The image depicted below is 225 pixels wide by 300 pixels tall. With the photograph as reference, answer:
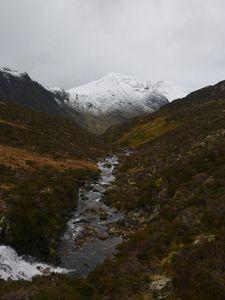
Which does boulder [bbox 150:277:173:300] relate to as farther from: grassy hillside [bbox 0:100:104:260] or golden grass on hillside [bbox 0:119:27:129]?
golden grass on hillside [bbox 0:119:27:129]

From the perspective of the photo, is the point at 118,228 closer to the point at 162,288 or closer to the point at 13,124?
the point at 162,288

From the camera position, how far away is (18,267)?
75.4 ft

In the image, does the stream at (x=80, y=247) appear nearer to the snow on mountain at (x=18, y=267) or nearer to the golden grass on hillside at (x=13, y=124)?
the snow on mountain at (x=18, y=267)

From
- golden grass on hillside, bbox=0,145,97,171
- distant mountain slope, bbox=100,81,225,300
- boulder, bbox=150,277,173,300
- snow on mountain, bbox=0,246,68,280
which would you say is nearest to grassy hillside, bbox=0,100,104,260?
golden grass on hillside, bbox=0,145,97,171

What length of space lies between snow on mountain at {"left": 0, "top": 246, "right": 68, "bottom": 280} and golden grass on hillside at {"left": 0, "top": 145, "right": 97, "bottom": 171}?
900 inches

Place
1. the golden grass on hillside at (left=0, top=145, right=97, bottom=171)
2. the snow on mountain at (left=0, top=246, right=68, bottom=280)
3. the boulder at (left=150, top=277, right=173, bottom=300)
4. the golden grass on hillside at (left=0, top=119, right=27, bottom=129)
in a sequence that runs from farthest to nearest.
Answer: the golden grass on hillside at (left=0, top=119, right=27, bottom=129), the golden grass on hillside at (left=0, top=145, right=97, bottom=171), the snow on mountain at (left=0, top=246, right=68, bottom=280), the boulder at (left=150, top=277, right=173, bottom=300)

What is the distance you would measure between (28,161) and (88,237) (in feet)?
78.8

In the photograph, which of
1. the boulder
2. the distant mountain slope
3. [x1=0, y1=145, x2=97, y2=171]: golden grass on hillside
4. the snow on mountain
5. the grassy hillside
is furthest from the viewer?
[x1=0, y1=145, x2=97, y2=171]: golden grass on hillside

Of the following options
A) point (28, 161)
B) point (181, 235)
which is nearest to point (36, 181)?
point (28, 161)

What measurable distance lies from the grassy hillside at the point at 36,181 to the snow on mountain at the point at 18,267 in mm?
1001

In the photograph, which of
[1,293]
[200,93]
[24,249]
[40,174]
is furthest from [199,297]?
[200,93]

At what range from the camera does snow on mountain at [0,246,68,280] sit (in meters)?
22.0

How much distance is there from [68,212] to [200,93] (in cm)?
11051

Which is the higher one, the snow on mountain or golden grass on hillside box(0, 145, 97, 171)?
golden grass on hillside box(0, 145, 97, 171)
